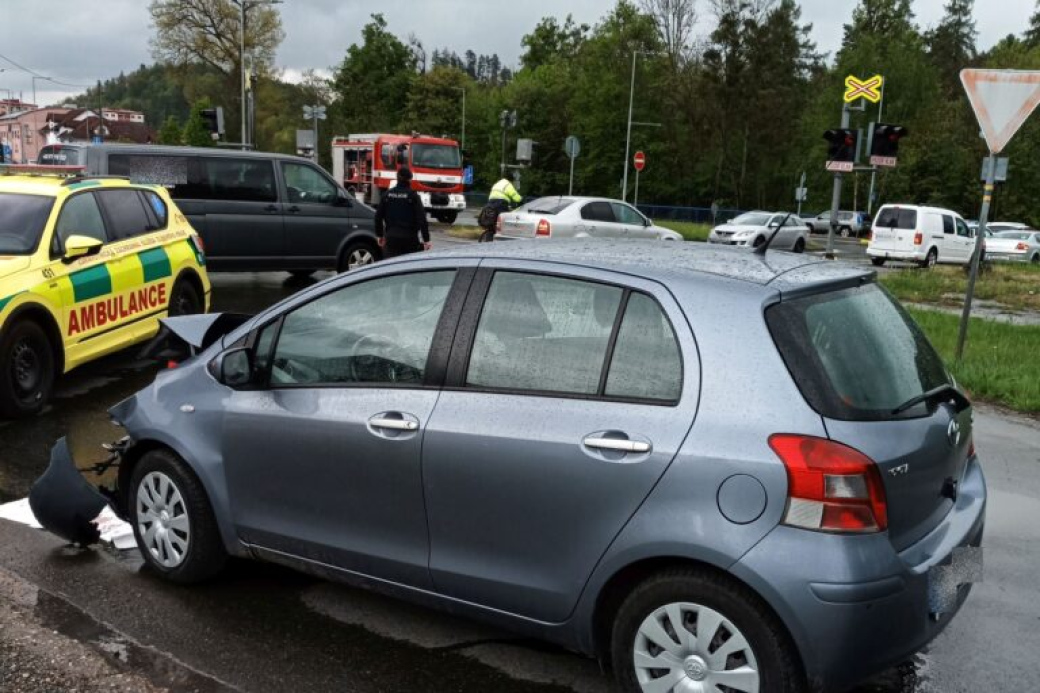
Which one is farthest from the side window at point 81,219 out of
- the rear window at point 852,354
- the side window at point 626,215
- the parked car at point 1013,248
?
the parked car at point 1013,248

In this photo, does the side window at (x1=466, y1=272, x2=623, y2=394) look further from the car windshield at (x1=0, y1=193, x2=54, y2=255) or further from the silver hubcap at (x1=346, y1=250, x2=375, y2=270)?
the silver hubcap at (x1=346, y1=250, x2=375, y2=270)

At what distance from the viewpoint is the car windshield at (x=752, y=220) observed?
101 ft

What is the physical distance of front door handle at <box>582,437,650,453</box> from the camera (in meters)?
2.92

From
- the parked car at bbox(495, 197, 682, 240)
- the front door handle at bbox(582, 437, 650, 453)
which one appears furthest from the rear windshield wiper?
the parked car at bbox(495, 197, 682, 240)

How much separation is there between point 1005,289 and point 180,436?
19.0 m

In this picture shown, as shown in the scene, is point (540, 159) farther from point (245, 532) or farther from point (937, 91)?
point (245, 532)

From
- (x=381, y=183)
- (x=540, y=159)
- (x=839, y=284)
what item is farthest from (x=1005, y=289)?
(x=540, y=159)

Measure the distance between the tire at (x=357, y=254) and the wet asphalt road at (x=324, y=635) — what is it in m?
9.34

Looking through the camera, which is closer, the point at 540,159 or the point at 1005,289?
the point at 1005,289

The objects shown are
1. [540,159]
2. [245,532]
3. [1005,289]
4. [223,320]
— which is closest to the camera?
[245,532]

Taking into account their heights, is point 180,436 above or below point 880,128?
below

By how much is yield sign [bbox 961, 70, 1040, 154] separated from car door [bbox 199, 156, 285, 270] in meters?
8.90

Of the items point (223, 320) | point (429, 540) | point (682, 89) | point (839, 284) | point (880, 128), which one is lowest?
point (429, 540)

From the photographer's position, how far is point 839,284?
330cm
